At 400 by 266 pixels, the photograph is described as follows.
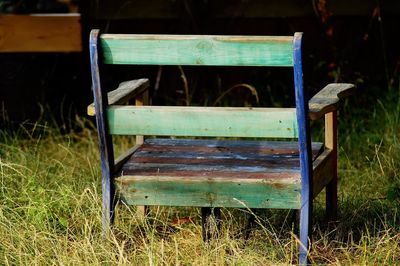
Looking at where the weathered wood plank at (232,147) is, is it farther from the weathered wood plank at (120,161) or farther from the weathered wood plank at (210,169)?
the weathered wood plank at (210,169)

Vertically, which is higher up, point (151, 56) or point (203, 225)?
point (151, 56)

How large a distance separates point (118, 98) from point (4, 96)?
9.47 ft

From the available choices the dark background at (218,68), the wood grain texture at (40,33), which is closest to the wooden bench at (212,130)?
the wood grain texture at (40,33)

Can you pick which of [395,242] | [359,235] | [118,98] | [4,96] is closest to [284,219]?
[359,235]

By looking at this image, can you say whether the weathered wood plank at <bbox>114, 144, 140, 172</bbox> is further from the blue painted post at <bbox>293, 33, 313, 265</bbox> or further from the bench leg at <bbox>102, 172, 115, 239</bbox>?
the blue painted post at <bbox>293, 33, 313, 265</bbox>

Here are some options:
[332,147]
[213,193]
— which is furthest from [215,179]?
[332,147]

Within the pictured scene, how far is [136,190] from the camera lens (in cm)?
390

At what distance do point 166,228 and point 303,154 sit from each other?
102 cm

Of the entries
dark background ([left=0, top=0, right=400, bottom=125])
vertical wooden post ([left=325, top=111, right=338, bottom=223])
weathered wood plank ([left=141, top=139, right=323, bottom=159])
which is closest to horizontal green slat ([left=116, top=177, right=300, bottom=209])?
weathered wood plank ([left=141, top=139, right=323, bottom=159])

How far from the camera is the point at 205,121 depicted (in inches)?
146

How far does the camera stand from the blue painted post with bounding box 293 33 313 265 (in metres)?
3.58

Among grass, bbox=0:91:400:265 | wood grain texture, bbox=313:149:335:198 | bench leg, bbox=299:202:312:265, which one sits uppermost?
wood grain texture, bbox=313:149:335:198

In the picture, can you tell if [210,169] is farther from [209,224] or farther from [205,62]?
[205,62]

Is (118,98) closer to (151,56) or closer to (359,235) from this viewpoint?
(151,56)
